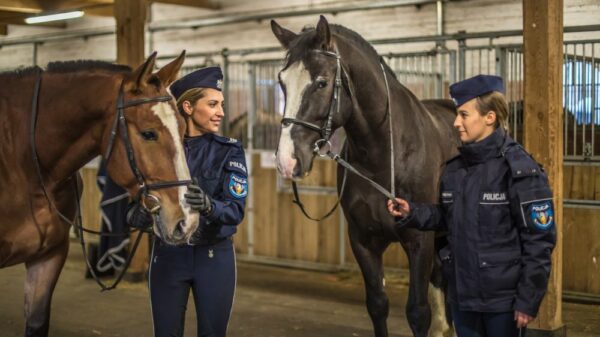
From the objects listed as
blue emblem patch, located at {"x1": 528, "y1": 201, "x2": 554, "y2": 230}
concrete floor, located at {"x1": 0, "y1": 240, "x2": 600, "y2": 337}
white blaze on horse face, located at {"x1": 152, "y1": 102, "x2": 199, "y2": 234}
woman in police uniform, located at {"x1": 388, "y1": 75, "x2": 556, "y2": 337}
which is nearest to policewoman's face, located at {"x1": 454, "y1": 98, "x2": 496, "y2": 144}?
woman in police uniform, located at {"x1": 388, "y1": 75, "x2": 556, "y2": 337}

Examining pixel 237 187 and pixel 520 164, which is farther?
pixel 237 187

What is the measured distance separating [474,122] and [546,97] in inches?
70.1

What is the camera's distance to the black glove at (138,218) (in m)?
2.53

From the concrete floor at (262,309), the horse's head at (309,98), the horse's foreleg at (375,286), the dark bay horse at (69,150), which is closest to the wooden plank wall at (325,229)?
the concrete floor at (262,309)

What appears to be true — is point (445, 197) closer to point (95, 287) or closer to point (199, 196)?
point (199, 196)

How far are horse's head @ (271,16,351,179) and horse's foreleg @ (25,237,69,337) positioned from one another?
3.22ft

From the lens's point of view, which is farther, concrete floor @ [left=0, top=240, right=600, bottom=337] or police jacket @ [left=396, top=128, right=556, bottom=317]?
concrete floor @ [left=0, top=240, right=600, bottom=337]

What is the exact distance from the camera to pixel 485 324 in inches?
96.2

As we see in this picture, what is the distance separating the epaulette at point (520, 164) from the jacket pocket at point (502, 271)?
249 millimetres

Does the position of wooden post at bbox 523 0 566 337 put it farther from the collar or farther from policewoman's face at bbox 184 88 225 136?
policewoman's face at bbox 184 88 225 136

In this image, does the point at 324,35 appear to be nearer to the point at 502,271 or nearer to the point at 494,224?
the point at 494,224

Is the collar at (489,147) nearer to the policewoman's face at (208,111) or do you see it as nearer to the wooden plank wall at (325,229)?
the policewoman's face at (208,111)

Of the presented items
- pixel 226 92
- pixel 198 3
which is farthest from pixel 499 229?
pixel 198 3

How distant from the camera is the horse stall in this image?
16.8ft
